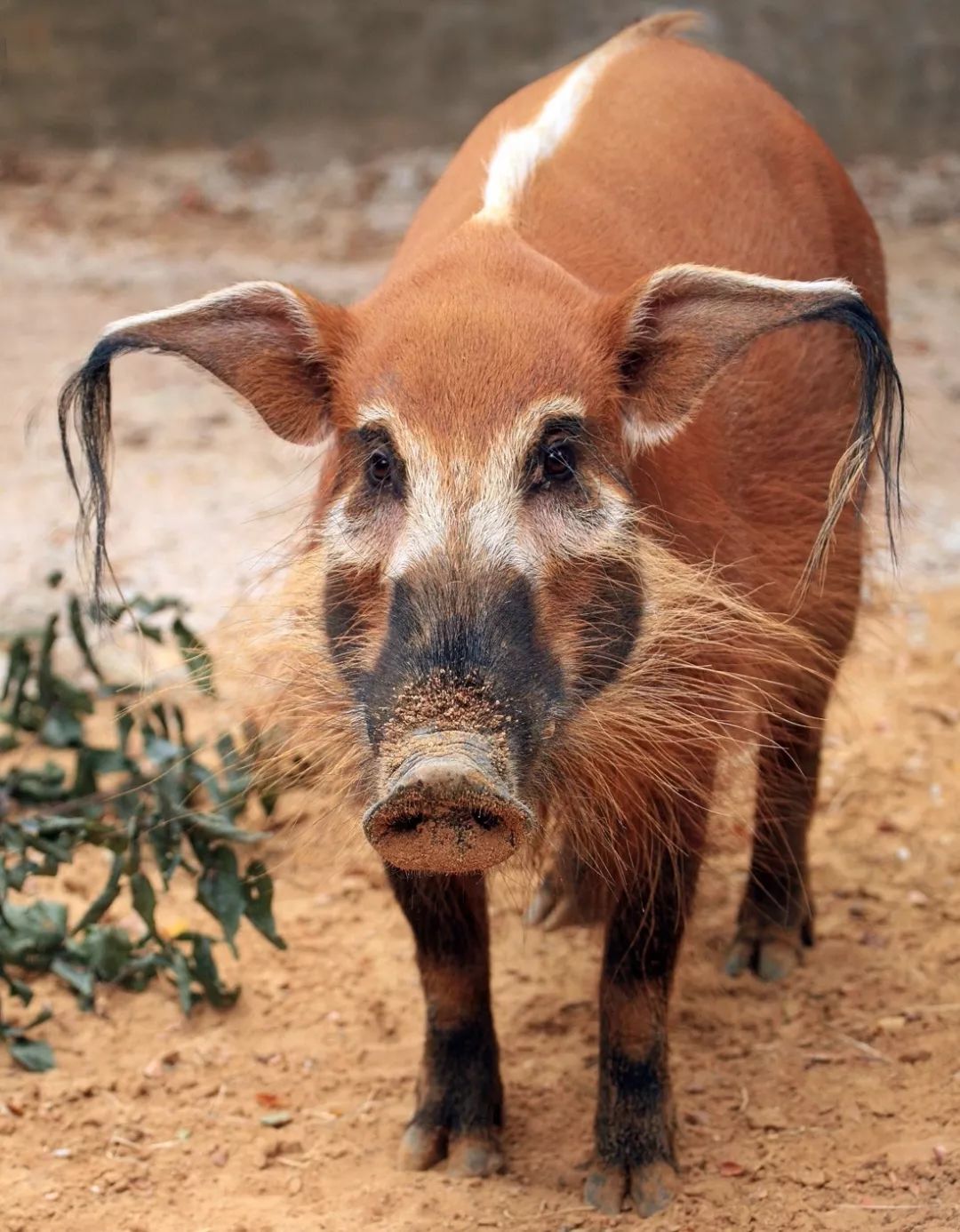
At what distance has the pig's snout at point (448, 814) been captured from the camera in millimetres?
2320

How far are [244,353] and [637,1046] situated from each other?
146cm

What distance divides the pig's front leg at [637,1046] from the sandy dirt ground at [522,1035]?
0.09 meters

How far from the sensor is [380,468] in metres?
2.81

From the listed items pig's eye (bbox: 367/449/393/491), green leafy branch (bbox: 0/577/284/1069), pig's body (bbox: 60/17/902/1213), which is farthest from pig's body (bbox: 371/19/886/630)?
green leafy branch (bbox: 0/577/284/1069)

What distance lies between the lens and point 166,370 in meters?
7.34

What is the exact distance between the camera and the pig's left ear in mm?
2771

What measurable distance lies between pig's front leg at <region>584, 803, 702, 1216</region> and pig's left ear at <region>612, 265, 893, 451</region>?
786mm

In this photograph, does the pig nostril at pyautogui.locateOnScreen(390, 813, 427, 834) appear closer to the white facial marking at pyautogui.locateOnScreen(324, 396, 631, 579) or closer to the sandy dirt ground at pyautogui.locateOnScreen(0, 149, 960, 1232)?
the white facial marking at pyautogui.locateOnScreen(324, 396, 631, 579)

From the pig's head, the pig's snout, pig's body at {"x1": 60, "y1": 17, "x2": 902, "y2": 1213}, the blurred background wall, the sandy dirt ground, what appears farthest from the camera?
the blurred background wall

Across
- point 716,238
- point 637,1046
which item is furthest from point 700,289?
point 637,1046

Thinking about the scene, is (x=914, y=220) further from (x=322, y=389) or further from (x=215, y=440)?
(x=322, y=389)

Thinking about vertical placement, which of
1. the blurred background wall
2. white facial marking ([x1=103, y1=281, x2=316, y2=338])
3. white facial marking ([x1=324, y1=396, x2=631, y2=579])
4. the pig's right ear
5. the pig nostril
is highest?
the blurred background wall

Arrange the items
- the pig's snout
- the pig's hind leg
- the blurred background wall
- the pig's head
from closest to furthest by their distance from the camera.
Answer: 1. the pig's snout
2. the pig's head
3. the pig's hind leg
4. the blurred background wall

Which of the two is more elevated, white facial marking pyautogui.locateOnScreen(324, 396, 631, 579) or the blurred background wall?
the blurred background wall
